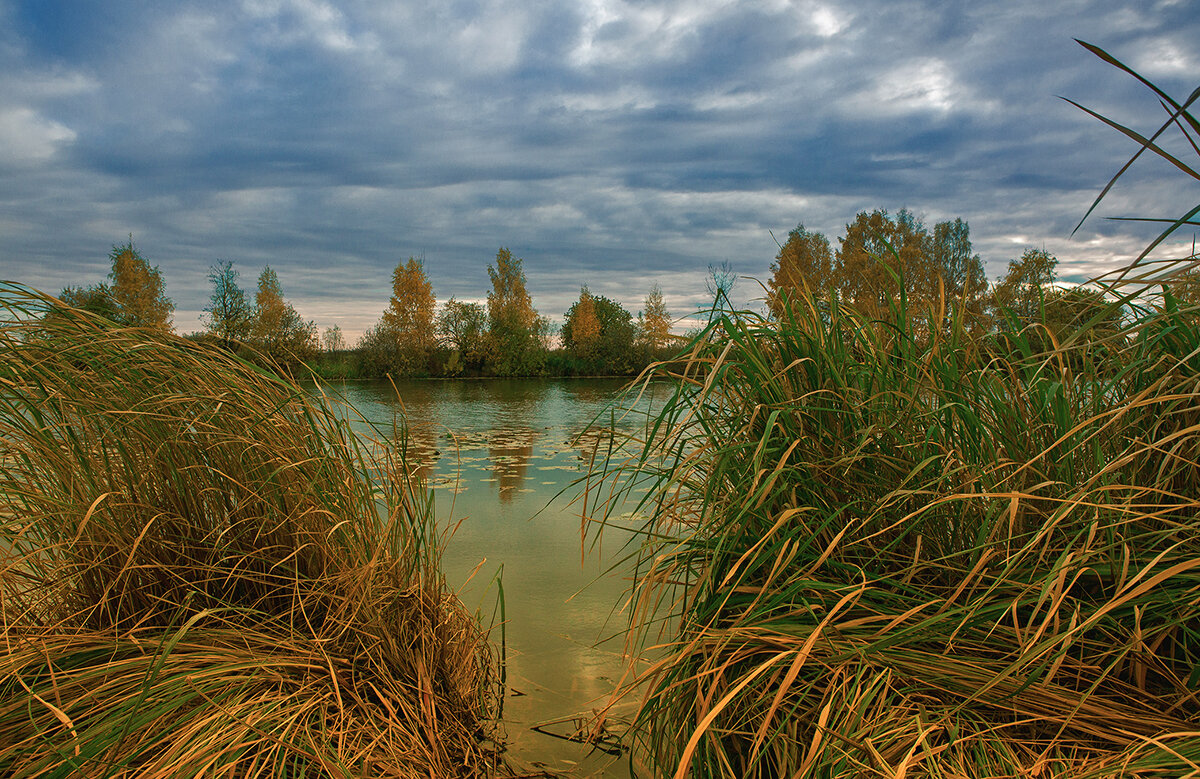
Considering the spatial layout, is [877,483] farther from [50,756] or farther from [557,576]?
[557,576]

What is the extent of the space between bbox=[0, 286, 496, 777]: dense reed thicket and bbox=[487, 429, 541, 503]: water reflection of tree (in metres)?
2.94

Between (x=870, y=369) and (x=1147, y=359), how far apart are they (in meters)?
0.51

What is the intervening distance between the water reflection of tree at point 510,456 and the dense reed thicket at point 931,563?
337 cm

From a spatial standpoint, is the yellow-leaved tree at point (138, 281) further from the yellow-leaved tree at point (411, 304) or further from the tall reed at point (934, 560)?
the tall reed at point (934, 560)

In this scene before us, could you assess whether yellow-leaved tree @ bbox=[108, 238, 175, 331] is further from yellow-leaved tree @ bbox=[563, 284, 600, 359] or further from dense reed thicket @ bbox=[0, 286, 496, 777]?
dense reed thicket @ bbox=[0, 286, 496, 777]

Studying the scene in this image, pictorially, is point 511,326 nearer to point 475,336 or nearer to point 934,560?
point 475,336

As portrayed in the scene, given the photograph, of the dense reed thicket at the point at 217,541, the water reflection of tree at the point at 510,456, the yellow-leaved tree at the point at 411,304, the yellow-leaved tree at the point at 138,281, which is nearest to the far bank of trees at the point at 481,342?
the yellow-leaved tree at the point at 411,304

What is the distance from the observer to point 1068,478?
117 centimetres

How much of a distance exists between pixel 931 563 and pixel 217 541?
4.63 ft

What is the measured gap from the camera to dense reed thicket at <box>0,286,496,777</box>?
52.5 inches

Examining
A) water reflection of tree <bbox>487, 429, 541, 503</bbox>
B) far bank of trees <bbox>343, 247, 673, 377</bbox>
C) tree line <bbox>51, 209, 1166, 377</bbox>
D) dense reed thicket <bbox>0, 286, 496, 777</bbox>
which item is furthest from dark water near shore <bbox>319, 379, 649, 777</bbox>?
far bank of trees <bbox>343, 247, 673, 377</bbox>

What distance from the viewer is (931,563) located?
42.4 inches

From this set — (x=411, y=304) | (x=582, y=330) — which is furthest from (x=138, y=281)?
(x=582, y=330)

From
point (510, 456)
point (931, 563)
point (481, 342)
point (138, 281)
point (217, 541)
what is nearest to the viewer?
point (931, 563)
